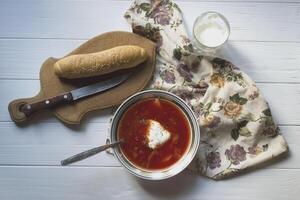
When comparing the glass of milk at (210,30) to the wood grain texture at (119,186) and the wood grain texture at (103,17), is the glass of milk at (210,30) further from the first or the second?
the wood grain texture at (119,186)

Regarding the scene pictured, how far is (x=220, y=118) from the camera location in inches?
41.7

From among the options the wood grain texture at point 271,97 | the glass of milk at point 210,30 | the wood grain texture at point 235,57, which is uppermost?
the glass of milk at point 210,30

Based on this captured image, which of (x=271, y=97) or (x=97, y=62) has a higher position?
(x=97, y=62)

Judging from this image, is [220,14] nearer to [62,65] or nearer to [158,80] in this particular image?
[158,80]

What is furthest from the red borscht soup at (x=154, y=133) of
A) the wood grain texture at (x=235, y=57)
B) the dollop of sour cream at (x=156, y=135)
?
the wood grain texture at (x=235, y=57)

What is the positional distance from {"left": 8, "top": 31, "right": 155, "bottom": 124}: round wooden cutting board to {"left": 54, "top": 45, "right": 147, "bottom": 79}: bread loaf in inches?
1.2

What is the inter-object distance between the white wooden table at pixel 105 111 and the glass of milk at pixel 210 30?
4 cm

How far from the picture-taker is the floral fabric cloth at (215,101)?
1056mm

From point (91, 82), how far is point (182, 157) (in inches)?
11.7

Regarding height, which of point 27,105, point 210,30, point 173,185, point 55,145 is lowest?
point 173,185

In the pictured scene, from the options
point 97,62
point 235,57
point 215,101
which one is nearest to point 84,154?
point 97,62

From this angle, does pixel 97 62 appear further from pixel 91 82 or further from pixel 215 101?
pixel 215 101

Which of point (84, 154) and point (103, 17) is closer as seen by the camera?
point (84, 154)

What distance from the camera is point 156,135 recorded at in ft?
3.32
